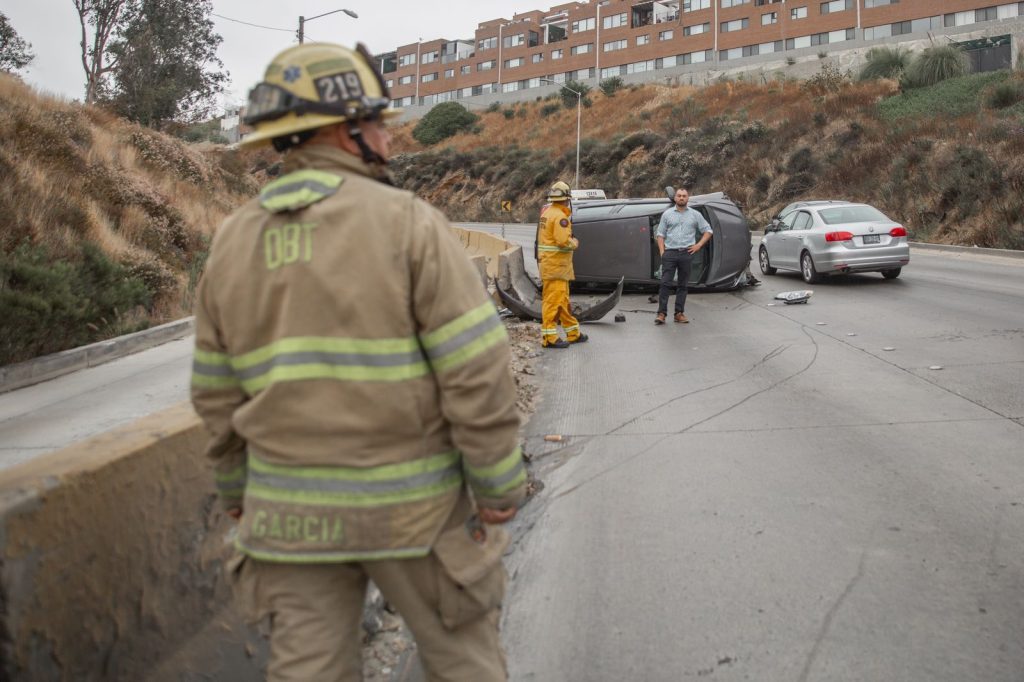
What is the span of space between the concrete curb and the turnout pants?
9564 mm

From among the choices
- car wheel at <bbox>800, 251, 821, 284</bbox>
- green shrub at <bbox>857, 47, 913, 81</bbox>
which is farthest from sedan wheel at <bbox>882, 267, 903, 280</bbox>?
green shrub at <bbox>857, 47, 913, 81</bbox>

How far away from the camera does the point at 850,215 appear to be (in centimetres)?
1742

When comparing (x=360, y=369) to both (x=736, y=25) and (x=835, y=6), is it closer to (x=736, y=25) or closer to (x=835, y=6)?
(x=835, y=6)

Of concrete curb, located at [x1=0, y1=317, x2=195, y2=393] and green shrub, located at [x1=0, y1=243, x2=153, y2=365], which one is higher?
green shrub, located at [x1=0, y1=243, x2=153, y2=365]

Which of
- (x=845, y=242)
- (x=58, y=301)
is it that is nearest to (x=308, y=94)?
(x=58, y=301)

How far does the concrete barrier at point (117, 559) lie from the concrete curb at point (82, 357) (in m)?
8.24

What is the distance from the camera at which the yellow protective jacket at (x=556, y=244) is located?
11.1 meters

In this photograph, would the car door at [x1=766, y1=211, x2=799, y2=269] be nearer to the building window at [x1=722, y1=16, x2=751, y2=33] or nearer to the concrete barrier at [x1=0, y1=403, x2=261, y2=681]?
the concrete barrier at [x1=0, y1=403, x2=261, y2=681]

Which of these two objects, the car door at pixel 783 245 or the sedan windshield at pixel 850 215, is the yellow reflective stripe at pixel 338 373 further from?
the car door at pixel 783 245

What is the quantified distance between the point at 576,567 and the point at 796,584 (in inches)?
40.2

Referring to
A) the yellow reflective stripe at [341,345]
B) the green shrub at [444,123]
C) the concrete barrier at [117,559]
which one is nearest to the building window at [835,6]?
the green shrub at [444,123]

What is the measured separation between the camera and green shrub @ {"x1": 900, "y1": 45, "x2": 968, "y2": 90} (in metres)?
41.8

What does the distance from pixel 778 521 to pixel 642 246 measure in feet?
37.9

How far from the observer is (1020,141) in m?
29.3
